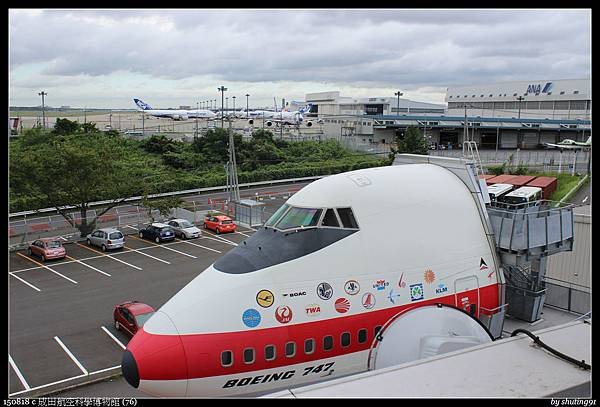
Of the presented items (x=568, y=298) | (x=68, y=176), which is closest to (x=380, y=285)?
(x=568, y=298)

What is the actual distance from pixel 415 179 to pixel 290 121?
11579cm

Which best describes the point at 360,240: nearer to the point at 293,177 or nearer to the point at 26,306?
the point at 26,306

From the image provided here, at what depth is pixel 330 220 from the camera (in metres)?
12.4

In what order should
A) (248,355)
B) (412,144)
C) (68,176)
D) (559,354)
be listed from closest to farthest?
(559,354) → (248,355) → (68,176) → (412,144)

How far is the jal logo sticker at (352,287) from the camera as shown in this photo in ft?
38.4

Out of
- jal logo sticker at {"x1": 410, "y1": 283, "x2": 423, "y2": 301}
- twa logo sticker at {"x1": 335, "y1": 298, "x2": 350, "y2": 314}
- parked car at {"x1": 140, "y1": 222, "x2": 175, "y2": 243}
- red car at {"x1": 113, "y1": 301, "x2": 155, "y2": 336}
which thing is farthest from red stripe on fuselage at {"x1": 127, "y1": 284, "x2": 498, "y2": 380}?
parked car at {"x1": 140, "y1": 222, "x2": 175, "y2": 243}

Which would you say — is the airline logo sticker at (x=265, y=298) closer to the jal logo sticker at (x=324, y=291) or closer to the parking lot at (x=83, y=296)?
the jal logo sticker at (x=324, y=291)

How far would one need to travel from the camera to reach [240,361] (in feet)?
35.5

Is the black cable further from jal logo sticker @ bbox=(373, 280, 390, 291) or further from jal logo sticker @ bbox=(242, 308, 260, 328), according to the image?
jal logo sticker @ bbox=(242, 308, 260, 328)

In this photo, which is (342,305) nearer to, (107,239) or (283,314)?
(283,314)

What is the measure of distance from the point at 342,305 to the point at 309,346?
45.6 inches

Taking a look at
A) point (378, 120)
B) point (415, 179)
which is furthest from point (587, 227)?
point (378, 120)

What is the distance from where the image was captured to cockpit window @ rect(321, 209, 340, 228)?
12352 mm

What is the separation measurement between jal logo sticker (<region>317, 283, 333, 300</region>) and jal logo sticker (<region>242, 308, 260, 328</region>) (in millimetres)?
1463
